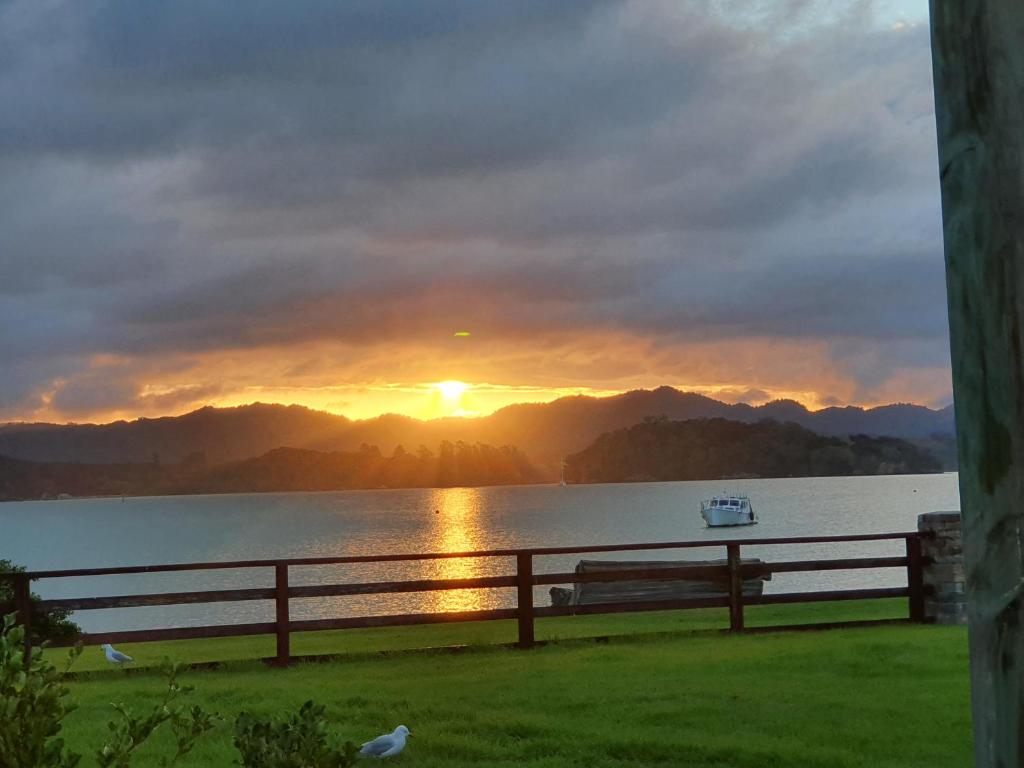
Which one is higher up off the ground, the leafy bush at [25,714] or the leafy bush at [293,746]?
the leafy bush at [25,714]

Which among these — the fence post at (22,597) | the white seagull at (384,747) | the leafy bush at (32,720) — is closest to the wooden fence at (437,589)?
the fence post at (22,597)

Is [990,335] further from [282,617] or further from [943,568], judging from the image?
[943,568]

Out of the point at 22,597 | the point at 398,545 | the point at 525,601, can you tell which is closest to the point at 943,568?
the point at 525,601

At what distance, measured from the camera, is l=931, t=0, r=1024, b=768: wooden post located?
2.18 meters

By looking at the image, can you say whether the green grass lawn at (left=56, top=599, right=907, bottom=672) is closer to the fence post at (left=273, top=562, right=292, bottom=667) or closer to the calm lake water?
the fence post at (left=273, top=562, right=292, bottom=667)

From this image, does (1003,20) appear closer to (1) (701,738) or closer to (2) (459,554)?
(1) (701,738)

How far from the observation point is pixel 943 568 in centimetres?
1427

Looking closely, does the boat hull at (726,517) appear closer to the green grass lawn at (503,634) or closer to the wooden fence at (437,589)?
the green grass lawn at (503,634)

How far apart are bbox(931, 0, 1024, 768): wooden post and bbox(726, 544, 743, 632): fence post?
38.2 ft

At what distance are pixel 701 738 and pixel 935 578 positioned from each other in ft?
25.6

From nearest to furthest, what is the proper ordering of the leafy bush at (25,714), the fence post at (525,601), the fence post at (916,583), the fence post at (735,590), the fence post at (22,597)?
the leafy bush at (25,714), the fence post at (22,597), the fence post at (525,601), the fence post at (735,590), the fence post at (916,583)

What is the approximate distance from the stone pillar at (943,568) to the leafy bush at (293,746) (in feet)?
39.9

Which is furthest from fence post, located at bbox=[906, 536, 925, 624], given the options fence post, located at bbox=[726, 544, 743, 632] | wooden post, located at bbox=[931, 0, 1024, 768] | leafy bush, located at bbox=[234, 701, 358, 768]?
wooden post, located at bbox=[931, 0, 1024, 768]

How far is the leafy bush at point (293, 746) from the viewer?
362 centimetres
